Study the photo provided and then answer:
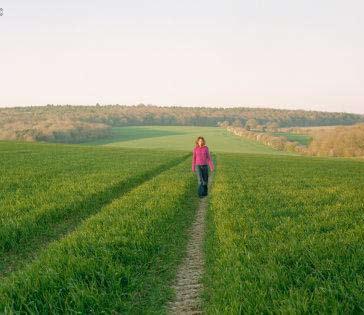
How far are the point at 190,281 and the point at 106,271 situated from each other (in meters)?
1.59

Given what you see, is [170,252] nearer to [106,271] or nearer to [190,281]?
[190,281]

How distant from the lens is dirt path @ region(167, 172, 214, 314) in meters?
6.22

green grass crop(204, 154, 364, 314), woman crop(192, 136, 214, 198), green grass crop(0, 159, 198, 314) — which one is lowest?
green grass crop(0, 159, 198, 314)

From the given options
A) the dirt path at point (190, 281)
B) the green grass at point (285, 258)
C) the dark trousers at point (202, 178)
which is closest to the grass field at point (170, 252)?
the green grass at point (285, 258)

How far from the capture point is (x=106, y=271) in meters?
6.89

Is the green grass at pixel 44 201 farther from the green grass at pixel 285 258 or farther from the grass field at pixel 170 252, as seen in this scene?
the green grass at pixel 285 258

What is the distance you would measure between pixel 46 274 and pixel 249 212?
270 inches

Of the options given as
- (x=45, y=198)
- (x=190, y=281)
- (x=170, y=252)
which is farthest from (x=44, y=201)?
(x=190, y=281)

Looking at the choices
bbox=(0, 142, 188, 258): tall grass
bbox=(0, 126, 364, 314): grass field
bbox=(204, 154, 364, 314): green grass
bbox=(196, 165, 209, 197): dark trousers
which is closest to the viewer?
Answer: bbox=(204, 154, 364, 314): green grass

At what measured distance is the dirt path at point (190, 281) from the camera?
20.4ft

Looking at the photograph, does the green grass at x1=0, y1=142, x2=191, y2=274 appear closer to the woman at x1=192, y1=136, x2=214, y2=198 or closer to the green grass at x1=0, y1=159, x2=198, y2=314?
the green grass at x1=0, y1=159, x2=198, y2=314

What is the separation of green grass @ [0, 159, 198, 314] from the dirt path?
0.18 metres

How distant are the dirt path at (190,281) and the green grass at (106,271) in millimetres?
182

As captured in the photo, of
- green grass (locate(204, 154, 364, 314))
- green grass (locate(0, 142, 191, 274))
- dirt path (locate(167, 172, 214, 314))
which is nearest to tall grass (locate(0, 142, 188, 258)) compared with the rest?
green grass (locate(0, 142, 191, 274))
